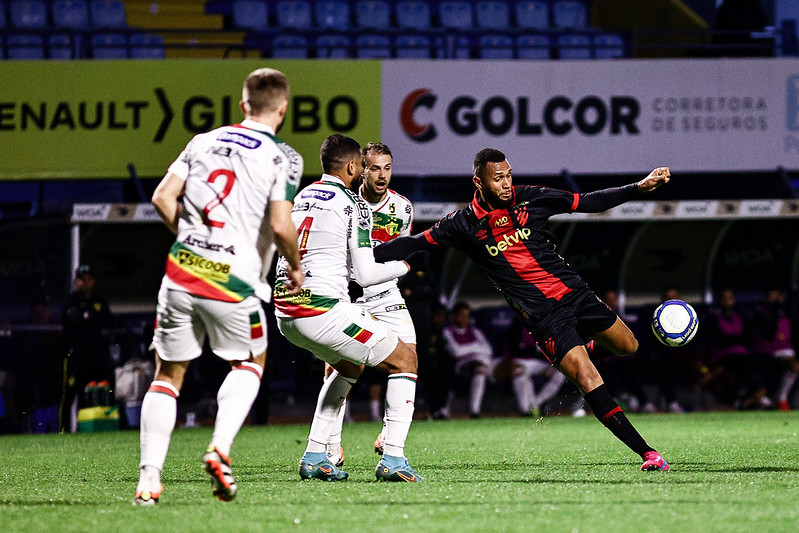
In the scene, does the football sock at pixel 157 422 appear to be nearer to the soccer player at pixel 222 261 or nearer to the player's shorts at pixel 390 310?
the soccer player at pixel 222 261

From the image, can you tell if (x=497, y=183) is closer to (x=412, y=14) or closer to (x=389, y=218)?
(x=389, y=218)

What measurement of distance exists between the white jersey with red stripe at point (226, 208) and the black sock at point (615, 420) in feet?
7.80

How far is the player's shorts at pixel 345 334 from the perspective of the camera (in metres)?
5.90

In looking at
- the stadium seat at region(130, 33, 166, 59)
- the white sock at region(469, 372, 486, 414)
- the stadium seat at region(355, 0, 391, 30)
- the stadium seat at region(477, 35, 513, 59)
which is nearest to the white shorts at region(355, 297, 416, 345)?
the white sock at region(469, 372, 486, 414)

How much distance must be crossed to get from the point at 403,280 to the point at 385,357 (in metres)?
6.35

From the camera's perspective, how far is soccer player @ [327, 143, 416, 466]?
23.8ft

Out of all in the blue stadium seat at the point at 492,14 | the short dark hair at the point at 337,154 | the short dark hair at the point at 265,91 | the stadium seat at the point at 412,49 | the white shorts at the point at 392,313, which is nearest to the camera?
the short dark hair at the point at 265,91

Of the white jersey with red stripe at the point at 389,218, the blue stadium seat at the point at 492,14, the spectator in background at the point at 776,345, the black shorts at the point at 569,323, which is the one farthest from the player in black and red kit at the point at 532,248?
the blue stadium seat at the point at 492,14

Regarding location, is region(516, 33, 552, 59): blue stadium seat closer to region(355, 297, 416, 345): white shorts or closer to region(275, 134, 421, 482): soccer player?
region(355, 297, 416, 345): white shorts

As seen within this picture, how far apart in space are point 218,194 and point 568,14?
43.2 ft

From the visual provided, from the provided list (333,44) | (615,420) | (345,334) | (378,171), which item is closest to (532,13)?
(333,44)

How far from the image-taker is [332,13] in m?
16.8

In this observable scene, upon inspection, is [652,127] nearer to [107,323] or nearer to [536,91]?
[536,91]

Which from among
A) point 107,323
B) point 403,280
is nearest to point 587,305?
point 403,280
